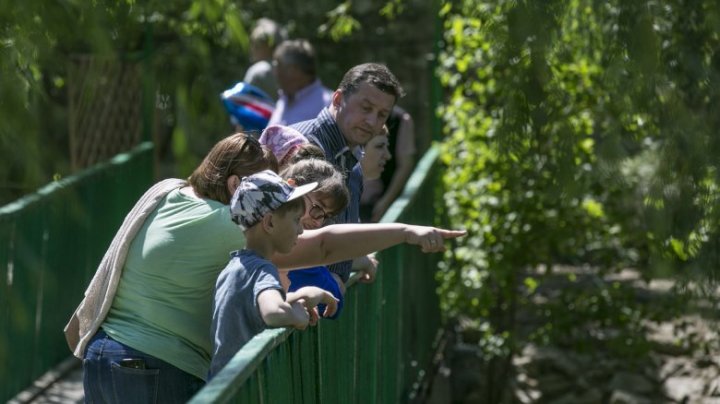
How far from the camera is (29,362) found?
7391mm

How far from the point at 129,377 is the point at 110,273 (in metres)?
0.30

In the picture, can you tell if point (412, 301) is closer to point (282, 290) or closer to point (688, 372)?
point (688, 372)

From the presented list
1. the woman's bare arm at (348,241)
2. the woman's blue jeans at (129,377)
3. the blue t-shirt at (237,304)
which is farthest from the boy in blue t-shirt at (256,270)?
the woman's bare arm at (348,241)

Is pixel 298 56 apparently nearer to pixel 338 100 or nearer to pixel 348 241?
pixel 338 100

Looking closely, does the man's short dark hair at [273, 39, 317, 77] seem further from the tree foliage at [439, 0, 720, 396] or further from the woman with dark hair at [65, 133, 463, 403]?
the woman with dark hair at [65, 133, 463, 403]

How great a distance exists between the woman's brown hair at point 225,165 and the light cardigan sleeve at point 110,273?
11 centimetres

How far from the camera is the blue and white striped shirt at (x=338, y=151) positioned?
4.94m

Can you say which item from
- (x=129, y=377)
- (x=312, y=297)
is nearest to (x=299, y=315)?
(x=312, y=297)

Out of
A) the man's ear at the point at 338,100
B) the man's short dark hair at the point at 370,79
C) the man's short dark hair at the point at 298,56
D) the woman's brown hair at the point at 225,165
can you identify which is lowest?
the woman's brown hair at the point at 225,165

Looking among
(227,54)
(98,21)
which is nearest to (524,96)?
(98,21)

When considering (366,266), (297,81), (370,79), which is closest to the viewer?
(366,266)

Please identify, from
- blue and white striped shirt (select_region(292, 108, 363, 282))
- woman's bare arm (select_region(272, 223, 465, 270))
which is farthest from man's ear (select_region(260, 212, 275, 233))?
blue and white striped shirt (select_region(292, 108, 363, 282))

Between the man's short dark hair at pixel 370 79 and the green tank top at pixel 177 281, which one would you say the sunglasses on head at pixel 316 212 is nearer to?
the green tank top at pixel 177 281

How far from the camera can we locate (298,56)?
7.78 m
